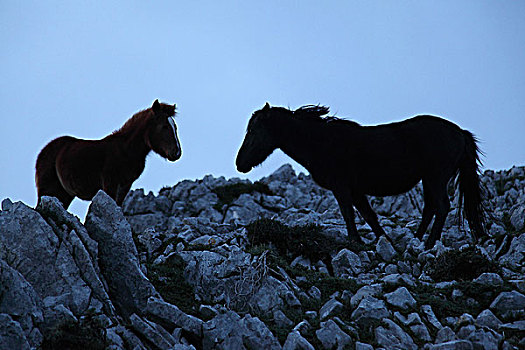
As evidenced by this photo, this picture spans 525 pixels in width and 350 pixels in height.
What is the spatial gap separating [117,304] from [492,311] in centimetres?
509

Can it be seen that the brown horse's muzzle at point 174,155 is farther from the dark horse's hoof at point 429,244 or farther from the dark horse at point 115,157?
the dark horse's hoof at point 429,244

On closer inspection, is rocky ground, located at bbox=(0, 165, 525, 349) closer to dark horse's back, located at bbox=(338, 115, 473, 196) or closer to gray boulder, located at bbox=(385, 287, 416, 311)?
gray boulder, located at bbox=(385, 287, 416, 311)

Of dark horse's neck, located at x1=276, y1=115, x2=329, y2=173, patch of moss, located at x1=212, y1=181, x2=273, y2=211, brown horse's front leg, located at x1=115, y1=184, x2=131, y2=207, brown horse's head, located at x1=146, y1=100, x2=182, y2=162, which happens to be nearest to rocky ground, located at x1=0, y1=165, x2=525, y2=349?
brown horse's front leg, located at x1=115, y1=184, x2=131, y2=207

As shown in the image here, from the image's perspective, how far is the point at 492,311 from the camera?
9008 mm

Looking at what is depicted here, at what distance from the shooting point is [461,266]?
10.9 meters

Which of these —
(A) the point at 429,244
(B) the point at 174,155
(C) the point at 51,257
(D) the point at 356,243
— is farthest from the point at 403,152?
(C) the point at 51,257

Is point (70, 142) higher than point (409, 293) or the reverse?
higher

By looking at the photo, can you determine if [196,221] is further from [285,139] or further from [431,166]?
[431,166]

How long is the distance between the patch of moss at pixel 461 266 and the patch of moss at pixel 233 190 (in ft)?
36.2

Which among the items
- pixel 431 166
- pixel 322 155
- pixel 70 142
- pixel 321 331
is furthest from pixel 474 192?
pixel 70 142

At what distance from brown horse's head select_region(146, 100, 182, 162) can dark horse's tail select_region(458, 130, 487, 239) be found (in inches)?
249

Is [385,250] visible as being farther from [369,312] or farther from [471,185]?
[369,312]

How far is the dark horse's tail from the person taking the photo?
14.3 metres

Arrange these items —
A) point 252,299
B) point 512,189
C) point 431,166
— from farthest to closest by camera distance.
A: 1. point 512,189
2. point 431,166
3. point 252,299
